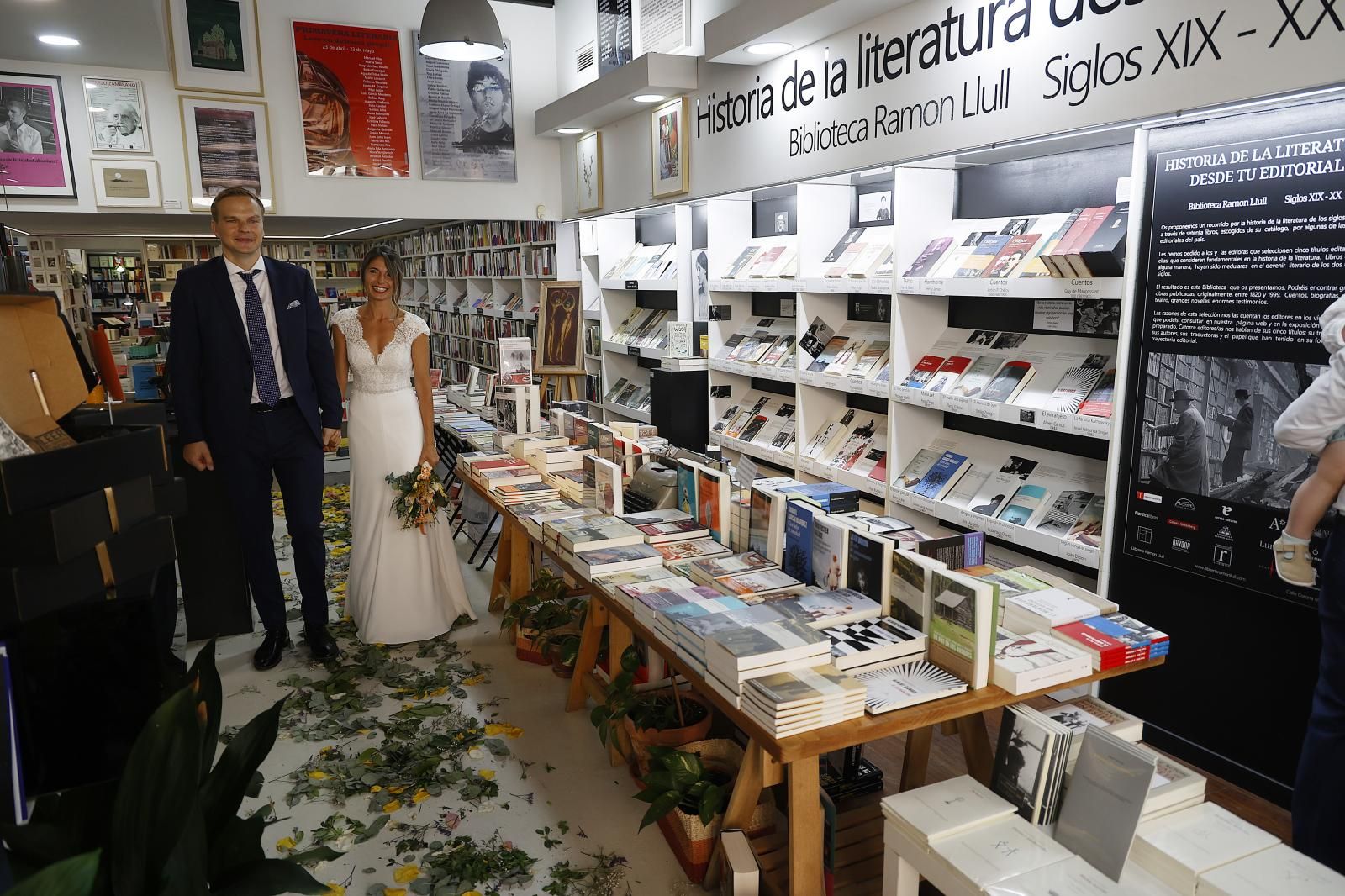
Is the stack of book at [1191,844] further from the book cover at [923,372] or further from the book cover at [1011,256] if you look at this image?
the book cover at [923,372]

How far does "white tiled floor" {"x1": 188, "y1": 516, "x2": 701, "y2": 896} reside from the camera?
2.48 m

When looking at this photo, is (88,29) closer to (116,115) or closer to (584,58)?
(116,115)

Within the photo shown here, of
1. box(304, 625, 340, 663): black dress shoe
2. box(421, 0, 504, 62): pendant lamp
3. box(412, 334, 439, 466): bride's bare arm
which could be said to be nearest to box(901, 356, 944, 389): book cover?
box(412, 334, 439, 466): bride's bare arm

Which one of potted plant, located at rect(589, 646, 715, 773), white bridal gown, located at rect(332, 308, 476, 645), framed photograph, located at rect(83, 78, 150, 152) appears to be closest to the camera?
potted plant, located at rect(589, 646, 715, 773)

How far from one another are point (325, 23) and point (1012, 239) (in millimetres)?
5225

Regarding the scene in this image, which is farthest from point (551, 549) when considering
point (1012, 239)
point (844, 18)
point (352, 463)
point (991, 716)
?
point (844, 18)

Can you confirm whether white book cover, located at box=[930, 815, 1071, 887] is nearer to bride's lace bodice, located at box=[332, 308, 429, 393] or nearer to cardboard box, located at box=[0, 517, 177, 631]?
cardboard box, located at box=[0, 517, 177, 631]

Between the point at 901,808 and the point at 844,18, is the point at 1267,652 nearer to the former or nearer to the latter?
the point at 901,808

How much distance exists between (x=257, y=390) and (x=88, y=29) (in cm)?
180

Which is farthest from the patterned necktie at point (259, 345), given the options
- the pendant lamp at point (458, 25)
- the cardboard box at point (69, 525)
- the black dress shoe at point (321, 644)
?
the cardboard box at point (69, 525)

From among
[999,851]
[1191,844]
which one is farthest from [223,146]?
[1191,844]

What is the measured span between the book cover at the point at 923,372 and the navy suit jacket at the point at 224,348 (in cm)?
260

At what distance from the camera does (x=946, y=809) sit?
1.83 metres

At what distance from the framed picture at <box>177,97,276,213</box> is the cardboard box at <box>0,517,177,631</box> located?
5.27 m
